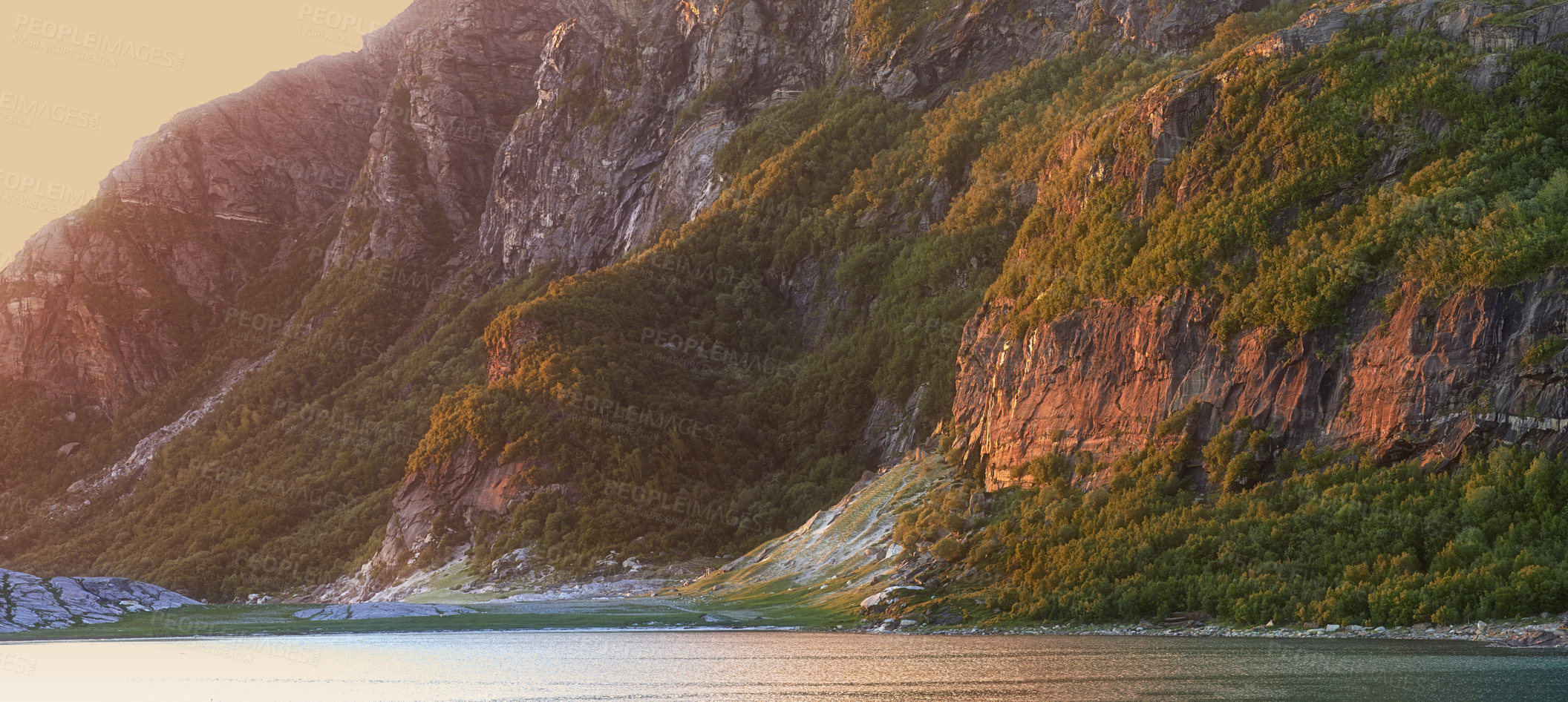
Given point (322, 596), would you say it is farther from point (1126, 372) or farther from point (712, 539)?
point (1126, 372)

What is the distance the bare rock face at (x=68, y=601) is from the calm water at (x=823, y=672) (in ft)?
91.9

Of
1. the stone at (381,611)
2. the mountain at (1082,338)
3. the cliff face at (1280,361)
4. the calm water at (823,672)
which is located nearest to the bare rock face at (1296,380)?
the cliff face at (1280,361)

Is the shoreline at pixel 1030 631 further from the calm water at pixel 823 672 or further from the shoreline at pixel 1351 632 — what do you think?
the calm water at pixel 823 672

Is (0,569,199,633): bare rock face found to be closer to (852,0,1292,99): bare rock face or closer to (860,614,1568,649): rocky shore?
(860,614,1568,649): rocky shore

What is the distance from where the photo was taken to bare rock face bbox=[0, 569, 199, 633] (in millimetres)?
103812

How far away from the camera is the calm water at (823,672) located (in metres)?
39.9

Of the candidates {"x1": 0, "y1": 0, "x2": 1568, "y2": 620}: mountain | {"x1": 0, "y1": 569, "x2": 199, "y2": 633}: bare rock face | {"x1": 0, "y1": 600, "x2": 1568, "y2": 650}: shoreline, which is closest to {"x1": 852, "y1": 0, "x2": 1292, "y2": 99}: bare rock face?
{"x1": 0, "y1": 0, "x2": 1568, "y2": 620}: mountain

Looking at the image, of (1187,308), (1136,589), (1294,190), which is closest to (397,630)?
(1136,589)

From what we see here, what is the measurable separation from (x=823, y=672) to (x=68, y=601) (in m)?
88.1

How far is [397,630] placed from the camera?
101312 millimetres

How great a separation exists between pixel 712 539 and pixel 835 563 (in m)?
36.0

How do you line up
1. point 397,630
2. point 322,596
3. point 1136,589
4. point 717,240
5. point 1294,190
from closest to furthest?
point 1136,589, point 1294,190, point 397,630, point 322,596, point 717,240

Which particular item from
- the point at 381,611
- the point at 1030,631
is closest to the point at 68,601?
the point at 381,611

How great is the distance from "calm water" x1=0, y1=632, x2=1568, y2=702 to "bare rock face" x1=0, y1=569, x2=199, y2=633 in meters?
28.0
